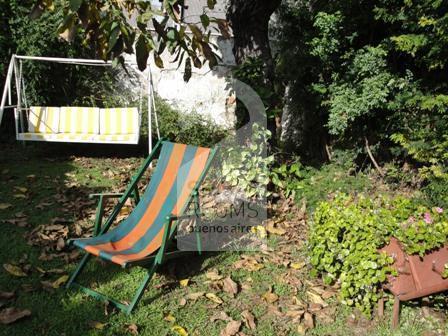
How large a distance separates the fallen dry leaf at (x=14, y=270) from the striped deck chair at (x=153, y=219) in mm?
406

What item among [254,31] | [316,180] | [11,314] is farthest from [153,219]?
[254,31]

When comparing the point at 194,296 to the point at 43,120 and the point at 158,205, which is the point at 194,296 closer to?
the point at 158,205

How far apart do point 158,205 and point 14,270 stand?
1.19 m

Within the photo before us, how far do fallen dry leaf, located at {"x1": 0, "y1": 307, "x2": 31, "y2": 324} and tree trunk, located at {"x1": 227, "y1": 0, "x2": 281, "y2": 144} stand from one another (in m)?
3.16

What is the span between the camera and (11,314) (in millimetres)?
2936

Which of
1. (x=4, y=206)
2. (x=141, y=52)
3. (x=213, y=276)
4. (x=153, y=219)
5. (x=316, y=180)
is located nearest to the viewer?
(x=141, y=52)

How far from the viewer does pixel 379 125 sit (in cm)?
535

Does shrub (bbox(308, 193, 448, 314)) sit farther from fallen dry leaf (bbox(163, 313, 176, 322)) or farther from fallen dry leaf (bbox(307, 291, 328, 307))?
fallen dry leaf (bbox(163, 313, 176, 322))

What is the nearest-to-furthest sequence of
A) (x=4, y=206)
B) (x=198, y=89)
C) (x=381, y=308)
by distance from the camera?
1. (x=381, y=308)
2. (x=4, y=206)
3. (x=198, y=89)

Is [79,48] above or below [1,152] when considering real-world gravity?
above

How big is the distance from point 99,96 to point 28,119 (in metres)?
1.59

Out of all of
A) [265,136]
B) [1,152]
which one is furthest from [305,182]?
[1,152]

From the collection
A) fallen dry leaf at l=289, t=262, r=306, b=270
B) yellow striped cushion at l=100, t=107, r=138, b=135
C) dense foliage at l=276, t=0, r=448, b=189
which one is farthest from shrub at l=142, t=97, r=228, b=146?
fallen dry leaf at l=289, t=262, r=306, b=270

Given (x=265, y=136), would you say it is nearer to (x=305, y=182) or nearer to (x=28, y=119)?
(x=305, y=182)
